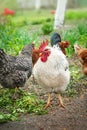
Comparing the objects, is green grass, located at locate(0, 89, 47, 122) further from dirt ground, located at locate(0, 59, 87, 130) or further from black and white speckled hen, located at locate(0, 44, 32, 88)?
black and white speckled hen, located at locate(0, 44, 32, 88)

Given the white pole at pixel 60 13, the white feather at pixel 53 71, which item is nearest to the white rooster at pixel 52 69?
the white feather at pixel 53 71

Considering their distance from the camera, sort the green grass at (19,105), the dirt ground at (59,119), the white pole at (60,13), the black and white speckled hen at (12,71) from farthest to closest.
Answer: the white pole at (60,13), the black and white speckled hen at (12,71), the green grass at (19,105), the dirt ground at (59,119)

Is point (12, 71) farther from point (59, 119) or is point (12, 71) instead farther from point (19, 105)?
point (59, 119)

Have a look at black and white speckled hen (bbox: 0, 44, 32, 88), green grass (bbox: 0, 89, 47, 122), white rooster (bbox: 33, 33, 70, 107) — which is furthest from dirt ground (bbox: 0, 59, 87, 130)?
black and white speckled hen (bbox: 0, 44, 32, 88)

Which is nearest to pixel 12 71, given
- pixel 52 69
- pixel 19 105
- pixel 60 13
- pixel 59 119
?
pixel 19 105

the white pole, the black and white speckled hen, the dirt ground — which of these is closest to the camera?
the dirt ground

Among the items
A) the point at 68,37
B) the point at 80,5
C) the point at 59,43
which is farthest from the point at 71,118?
the point at 80,5

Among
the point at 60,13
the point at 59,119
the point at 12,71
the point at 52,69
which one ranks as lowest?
the point at 59,119

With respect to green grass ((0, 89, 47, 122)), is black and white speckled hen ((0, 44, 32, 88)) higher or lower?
higher

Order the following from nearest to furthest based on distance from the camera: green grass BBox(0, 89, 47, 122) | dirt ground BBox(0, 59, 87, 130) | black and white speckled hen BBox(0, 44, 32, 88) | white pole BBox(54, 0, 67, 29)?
dirt ground BBox(0, 59, 87, 130) → green grass BBox(0, 89, 47, 122) → black and white speckled hen BBox(0, 44, 32, 88) → white pole BBox(54, 0, 67, 29)

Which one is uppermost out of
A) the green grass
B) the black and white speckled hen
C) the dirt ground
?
the black and white speckled hen

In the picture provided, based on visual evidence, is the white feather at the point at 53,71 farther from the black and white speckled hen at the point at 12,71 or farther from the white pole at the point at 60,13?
the white pole at the point at 60,13

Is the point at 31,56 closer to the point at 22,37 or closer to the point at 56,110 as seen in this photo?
the point at 56,110

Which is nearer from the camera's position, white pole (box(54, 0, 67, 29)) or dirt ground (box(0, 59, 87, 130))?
dirt ground (box(0, 59, 87, 130))
